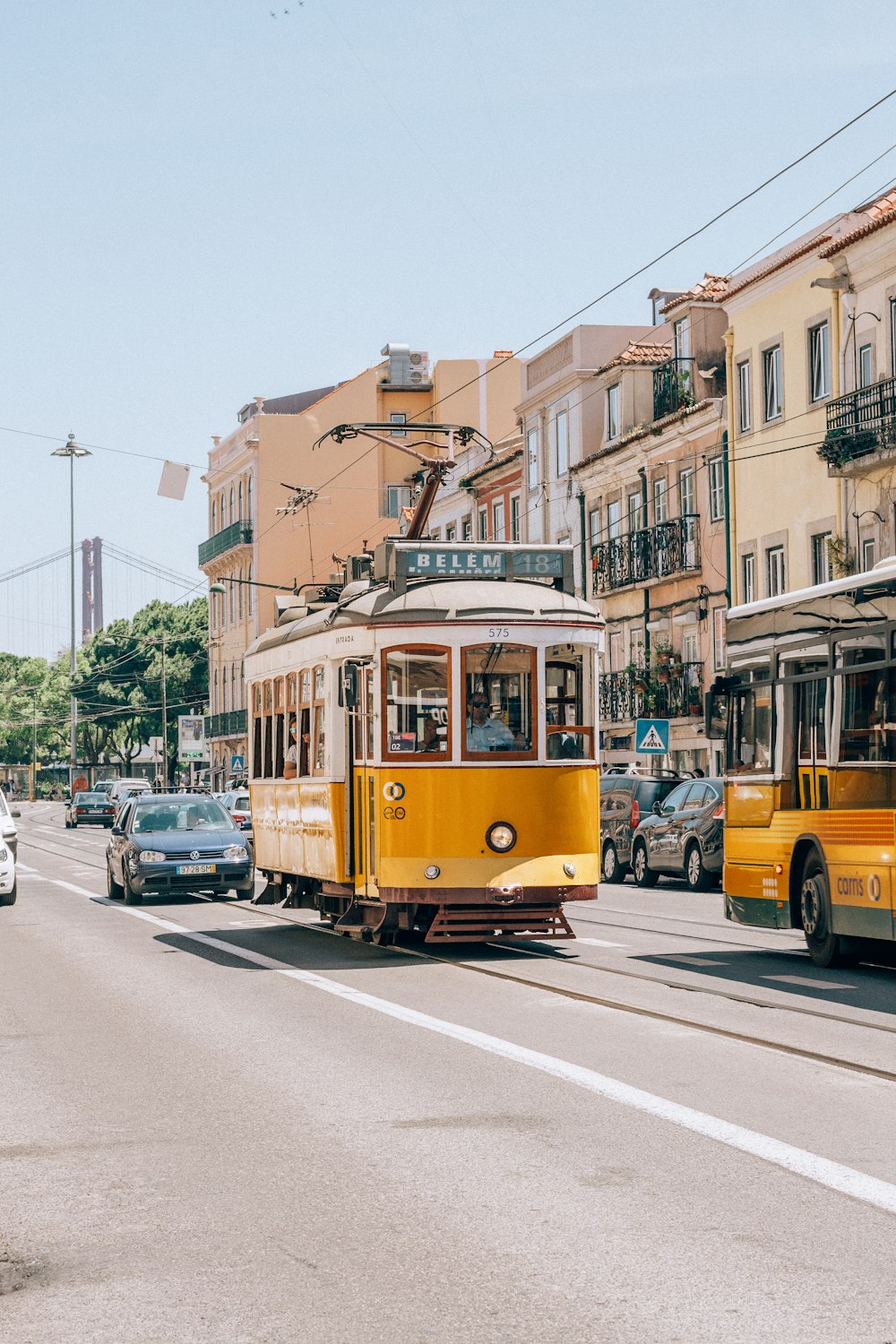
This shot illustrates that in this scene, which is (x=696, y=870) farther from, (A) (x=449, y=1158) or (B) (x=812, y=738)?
(A) (x=449, y=1158)

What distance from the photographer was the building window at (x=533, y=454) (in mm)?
58594

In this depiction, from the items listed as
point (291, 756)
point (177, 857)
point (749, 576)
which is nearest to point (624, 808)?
point (749, 576)

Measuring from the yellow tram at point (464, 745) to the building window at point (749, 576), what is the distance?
2461cm

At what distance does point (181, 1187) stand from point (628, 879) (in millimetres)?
30101

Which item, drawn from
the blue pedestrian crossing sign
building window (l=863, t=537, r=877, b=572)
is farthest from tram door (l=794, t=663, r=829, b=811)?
the blue pedestrian crossing sign

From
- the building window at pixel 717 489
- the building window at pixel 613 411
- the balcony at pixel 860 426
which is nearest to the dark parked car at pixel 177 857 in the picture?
the balcony at pixel 860 426

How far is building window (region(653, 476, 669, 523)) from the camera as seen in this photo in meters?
49.2

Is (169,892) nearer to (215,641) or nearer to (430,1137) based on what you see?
(430,1137)

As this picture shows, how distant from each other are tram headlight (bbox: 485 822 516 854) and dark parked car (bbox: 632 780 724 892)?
Result: 42.6 feet

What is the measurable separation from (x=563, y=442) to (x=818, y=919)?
40.7m

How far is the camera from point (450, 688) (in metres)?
17.2

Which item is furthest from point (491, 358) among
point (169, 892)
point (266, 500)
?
point (169, 892)

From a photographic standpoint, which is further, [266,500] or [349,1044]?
[266,500]

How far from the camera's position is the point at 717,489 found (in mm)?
45562
